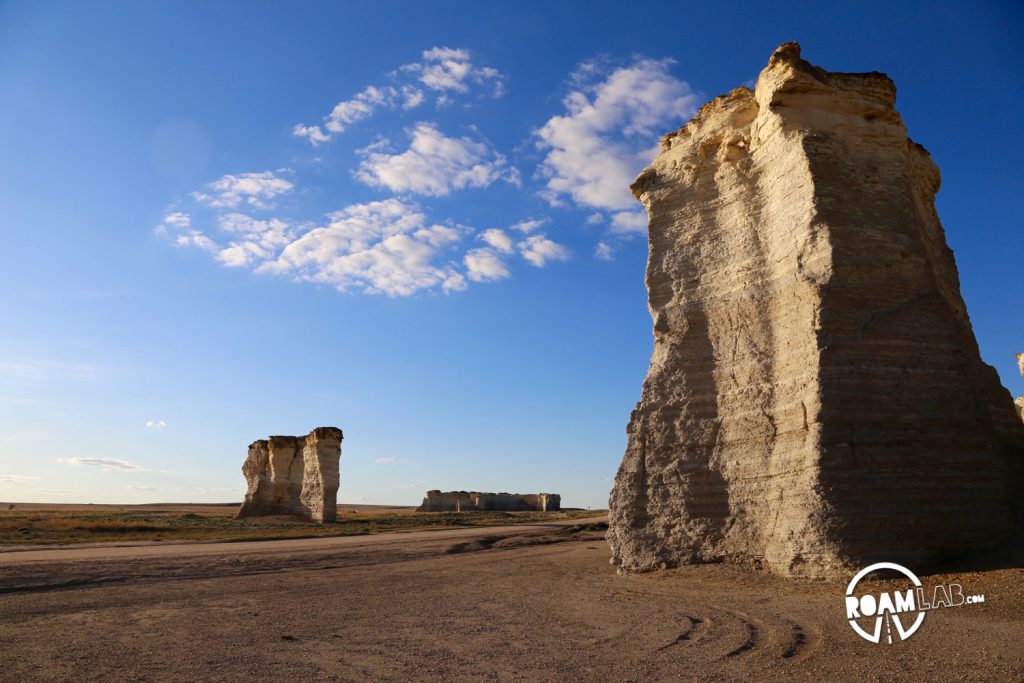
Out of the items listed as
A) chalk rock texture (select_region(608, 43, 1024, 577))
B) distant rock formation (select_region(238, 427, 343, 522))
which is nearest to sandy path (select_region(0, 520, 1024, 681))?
chalk rock texture (select_region(608, 43, 1024, 577))

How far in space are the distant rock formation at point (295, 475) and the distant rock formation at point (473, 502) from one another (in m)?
25.1

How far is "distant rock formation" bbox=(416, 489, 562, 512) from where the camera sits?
6469cm

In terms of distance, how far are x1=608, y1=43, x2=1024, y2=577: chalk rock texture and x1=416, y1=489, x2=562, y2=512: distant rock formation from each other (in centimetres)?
5446

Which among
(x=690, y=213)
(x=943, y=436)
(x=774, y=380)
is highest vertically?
(x=690, y=213)

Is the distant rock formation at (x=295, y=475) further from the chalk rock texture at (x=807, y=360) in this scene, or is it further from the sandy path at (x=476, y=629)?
the chalk rock texture at (x=807, y=360)

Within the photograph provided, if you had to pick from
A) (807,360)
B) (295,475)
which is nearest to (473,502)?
(295,475)

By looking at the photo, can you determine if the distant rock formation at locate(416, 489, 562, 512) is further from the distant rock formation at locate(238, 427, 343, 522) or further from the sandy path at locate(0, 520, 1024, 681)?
the sandy path at locate(0, 520, 1024, 681)

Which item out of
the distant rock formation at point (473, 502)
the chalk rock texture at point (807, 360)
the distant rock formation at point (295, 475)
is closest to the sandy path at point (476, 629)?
the chalk rock texture at point (807, 360)

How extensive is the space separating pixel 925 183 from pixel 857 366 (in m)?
5.73

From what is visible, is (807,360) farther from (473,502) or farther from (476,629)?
(473,502)

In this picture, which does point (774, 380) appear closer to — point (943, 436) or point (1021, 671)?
point (943, 436)

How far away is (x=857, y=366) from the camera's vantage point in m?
9.79

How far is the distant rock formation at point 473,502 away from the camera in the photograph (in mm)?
64688

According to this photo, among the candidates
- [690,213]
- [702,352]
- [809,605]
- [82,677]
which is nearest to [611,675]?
[809,605]
